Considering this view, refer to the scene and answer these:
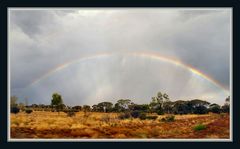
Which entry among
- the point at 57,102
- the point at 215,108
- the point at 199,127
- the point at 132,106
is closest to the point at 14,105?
the point at 57,102

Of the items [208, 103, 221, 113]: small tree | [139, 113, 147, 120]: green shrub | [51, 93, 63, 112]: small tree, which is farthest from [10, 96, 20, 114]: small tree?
[208, 103, 221, 113]: small tree

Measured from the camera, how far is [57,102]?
2059cm

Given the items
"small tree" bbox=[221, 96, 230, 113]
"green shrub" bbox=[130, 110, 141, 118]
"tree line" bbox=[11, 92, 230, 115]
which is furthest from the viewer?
"green shrub" bbox=[130, 110, 141, 118]

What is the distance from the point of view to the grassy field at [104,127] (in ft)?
67.4

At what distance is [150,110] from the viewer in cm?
2086

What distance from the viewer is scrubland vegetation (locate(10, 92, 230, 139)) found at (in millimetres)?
20531

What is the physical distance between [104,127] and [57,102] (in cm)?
182

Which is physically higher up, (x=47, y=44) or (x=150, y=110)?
(x=47, y=44)

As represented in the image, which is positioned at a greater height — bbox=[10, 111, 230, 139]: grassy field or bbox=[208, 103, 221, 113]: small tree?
bbox=[208, 103, 221, 113]: small tree

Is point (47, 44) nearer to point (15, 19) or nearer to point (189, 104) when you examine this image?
point (15, 19)

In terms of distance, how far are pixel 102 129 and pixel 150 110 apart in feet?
5.89

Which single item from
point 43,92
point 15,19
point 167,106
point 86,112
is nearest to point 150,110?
point 167,106

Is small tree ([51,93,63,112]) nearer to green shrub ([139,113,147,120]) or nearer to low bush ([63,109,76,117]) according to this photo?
low bush ([63,109,76,117])

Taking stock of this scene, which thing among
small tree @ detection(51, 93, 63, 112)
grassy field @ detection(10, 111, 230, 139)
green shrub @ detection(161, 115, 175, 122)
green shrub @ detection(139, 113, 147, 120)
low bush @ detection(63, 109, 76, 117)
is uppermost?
small tree @ detection(51, 93, 63, 112)
